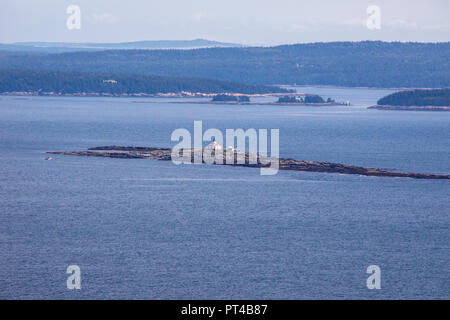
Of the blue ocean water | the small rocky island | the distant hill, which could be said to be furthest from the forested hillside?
the small rocky island

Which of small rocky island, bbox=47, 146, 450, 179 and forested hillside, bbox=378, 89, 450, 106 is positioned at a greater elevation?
small rocky island, bbox=47, 146, 450, 179

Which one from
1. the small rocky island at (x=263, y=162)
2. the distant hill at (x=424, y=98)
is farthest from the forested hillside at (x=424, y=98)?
the small rocky island at (x=263, y=162)

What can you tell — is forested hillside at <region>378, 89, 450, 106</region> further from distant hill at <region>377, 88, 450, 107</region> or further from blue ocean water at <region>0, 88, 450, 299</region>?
blue ocean water at <region>0, 88, 450, 299</region>

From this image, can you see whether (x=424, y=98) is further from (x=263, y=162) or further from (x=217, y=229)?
(x=217, y=229)

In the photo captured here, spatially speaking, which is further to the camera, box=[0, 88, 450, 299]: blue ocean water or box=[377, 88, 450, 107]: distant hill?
box=[377, 88, 450, 107]: distant hill

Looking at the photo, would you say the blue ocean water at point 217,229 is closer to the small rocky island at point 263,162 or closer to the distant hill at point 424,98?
the small rocky island at point 263,162

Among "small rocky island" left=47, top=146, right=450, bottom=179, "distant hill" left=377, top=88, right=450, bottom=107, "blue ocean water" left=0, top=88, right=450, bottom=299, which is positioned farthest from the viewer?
"distant hill" left=377, top=88, right=450, bottom=107

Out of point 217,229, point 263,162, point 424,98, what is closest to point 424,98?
point 424,98

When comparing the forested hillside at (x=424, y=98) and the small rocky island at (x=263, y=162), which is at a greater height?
the small rocky island at (x=263, y=162)
